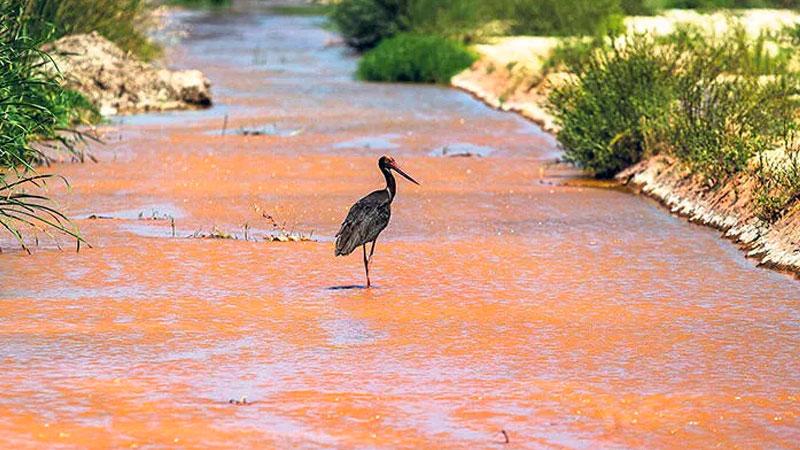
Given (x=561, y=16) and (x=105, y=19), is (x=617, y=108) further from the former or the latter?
(x=561, y=16)

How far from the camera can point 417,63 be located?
29484 millimetres

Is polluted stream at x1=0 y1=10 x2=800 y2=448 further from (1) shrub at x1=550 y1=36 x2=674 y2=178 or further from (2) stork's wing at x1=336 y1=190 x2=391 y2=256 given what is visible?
(1) shrub at x1=550 y1=36 x2=674 y2=178

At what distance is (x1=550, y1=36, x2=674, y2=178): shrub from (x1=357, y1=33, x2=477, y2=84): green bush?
12642 millimetres

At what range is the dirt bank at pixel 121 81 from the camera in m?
22.4

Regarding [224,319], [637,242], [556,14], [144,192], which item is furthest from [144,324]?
[556,14]

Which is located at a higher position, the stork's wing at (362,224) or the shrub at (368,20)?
the shrub at (368,20)

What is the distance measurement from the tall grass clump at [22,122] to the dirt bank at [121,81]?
1773mm

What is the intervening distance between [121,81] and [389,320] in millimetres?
14522

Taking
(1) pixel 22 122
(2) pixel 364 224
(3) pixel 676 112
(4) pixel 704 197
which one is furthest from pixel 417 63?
(2) pixel 364 224

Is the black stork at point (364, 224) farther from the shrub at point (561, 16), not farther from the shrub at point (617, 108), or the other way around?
the shrub at point (561, 16)

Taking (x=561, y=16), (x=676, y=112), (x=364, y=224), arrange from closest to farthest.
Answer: (x=364, y=224) < (x=676, y=112) < (x=561, y=16)

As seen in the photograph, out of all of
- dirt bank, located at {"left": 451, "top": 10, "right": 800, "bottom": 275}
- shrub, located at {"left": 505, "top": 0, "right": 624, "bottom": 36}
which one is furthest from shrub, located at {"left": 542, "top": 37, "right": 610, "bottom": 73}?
shrub, located at {"left": 505, "top": 0, "right": 624, "bottom": 36}

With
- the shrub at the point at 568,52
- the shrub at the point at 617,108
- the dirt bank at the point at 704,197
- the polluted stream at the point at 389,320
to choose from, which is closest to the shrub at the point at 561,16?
the shrub at the point at 568,52

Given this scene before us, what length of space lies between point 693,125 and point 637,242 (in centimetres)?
243
